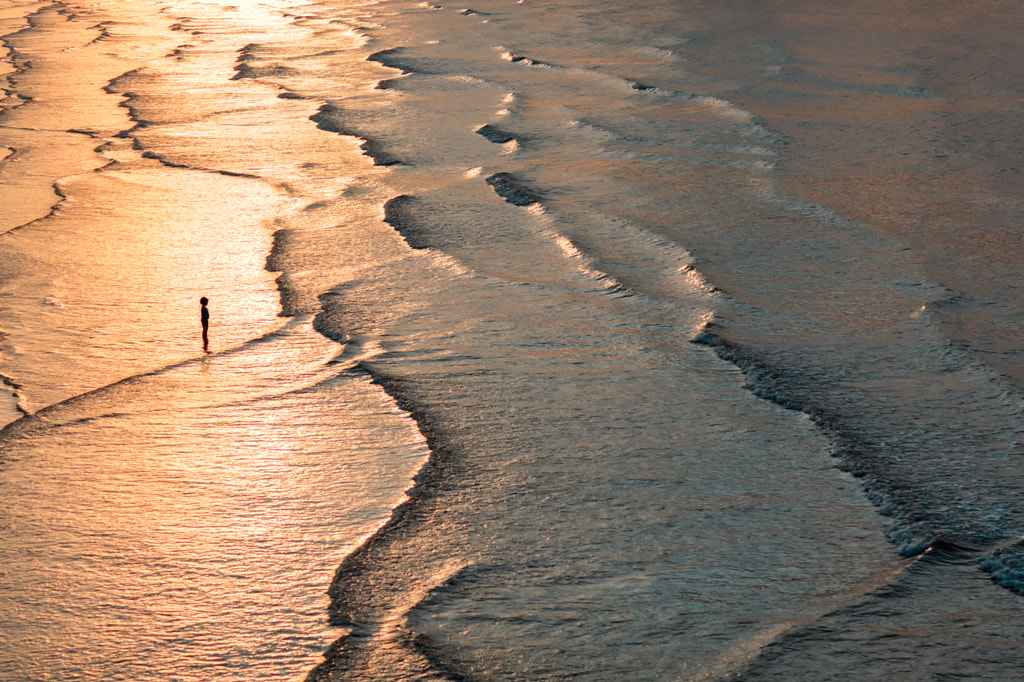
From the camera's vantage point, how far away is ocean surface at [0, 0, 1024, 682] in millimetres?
A: 1789

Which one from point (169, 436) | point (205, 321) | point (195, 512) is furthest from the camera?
point (205, 321)

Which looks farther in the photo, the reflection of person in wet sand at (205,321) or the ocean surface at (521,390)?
the reflection of person in wet sand at (205,321)

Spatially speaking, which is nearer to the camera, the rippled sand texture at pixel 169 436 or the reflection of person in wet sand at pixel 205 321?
the rippled sand texture at pixel 169 436

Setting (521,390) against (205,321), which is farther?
(205,321)

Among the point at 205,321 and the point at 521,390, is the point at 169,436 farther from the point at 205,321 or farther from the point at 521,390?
the point at 521,390

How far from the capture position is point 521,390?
263 centimetres

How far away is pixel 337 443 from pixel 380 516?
34 centimetres

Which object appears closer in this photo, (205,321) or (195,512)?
(195,512)

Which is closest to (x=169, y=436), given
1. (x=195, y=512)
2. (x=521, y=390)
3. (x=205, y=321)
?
(x=195, y=512)

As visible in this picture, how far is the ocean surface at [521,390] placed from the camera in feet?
5.87

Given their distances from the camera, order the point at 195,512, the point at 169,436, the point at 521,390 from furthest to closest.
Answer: the point at 521,390 < the point at 169,436 < the point at 195,512

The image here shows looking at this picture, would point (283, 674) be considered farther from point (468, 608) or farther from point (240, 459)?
point (240, 459)

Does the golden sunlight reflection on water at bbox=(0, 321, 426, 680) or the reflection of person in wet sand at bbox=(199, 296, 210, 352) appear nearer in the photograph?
the golden sunlight reflection on water at bbox=(0, 321, 426, 680)

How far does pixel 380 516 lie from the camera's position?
2113mm
